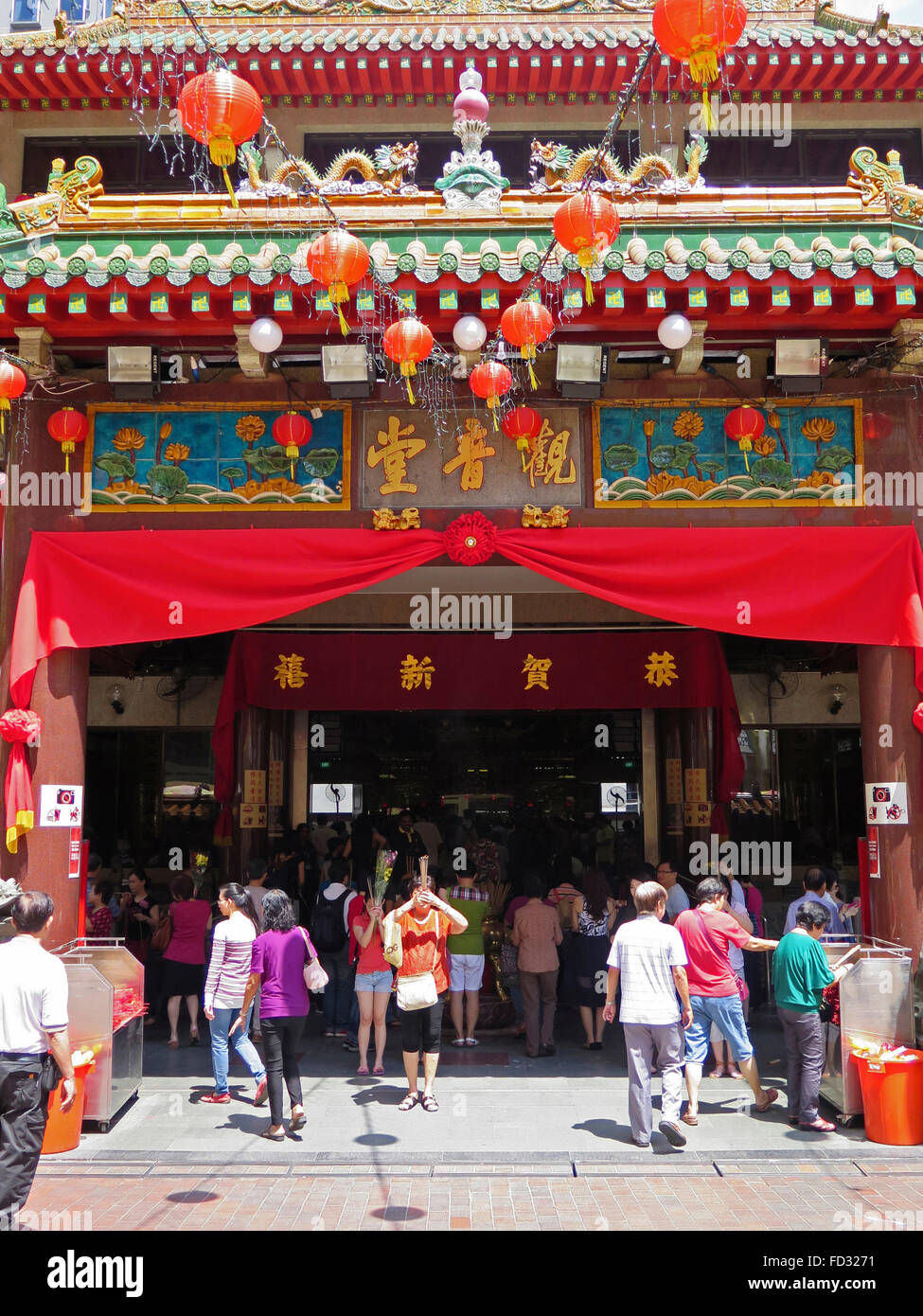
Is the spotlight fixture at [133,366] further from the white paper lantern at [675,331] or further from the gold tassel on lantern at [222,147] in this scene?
the white paper lantern at [675,331]

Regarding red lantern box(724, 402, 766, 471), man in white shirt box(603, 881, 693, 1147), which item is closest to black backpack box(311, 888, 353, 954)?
man in white shirt box(603, 881, 693, 1147)

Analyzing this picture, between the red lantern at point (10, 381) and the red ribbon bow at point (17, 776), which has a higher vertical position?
the red lantern at point (10, 381)

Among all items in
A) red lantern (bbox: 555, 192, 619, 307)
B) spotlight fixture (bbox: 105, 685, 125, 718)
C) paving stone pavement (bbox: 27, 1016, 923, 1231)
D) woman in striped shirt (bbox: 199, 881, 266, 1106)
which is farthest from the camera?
spotlight fixture (bbox: 105, 685, 125, 718)

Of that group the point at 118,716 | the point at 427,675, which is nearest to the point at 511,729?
the point at 427,675

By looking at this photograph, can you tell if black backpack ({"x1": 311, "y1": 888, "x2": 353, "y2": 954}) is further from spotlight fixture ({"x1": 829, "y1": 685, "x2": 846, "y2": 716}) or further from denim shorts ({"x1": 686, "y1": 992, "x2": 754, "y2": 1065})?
spotlight fixture ({"x1": 829, "y1": 685, "x2": 846, "y2": 716})

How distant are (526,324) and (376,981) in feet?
17.2

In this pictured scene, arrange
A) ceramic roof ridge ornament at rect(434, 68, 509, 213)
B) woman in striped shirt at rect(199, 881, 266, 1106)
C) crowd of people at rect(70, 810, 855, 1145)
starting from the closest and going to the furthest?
crowd of people at rect(70, 810, 855, 1145) < woman in striped shirt at rect(199, 881, 266, 1106) < ceramic roof ridge ornament at rect(434, 68, 509, 213)

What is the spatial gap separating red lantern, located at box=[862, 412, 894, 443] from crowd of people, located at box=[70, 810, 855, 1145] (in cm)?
352

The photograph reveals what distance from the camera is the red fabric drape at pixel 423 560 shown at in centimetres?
772

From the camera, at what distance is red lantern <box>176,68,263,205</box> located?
5441mm

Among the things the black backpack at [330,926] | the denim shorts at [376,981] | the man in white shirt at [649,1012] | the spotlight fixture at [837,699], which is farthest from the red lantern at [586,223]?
the spotlight fixture at [837,699]

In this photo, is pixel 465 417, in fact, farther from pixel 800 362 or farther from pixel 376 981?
pixel 376 981

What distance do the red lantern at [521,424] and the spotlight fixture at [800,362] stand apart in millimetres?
1872

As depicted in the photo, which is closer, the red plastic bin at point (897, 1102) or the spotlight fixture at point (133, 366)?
the red plastic bin at point (897, 1102)
